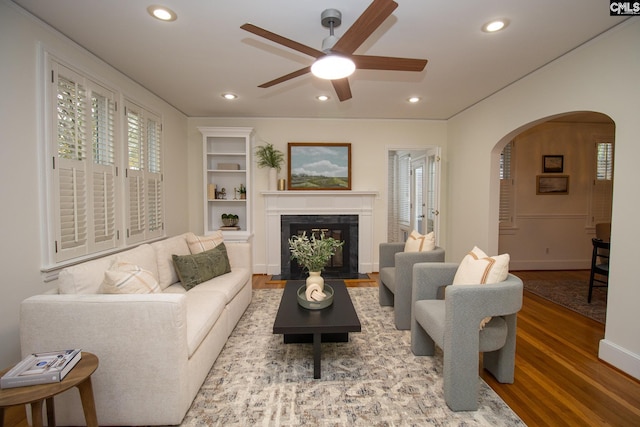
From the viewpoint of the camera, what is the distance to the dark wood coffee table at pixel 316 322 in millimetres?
2109

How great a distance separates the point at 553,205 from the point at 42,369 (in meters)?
6.68

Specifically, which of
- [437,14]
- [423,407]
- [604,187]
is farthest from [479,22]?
[604,187]

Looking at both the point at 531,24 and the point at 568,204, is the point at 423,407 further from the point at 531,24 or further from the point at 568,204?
the point at 568,204

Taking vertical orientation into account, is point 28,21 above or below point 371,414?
above

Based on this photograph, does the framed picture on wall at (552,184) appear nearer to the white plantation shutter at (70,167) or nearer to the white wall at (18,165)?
the white plantation shutter at (70,167)

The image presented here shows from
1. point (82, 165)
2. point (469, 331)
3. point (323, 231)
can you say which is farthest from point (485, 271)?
point (82, 165)

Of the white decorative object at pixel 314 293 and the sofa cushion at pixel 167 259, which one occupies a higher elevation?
the sofa cushion at pixel 167 259

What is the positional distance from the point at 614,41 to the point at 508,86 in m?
1.22

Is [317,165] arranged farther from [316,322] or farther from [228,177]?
[316,322]

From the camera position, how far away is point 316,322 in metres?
2.19

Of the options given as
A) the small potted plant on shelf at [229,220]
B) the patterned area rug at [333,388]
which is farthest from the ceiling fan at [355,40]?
the small potted plant on shelf at [229,220]

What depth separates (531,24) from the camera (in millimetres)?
2301

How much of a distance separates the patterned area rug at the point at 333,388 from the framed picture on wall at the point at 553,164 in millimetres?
4331

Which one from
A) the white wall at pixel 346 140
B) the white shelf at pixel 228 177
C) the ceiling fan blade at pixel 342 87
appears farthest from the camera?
the white wall at pixel 346 140
